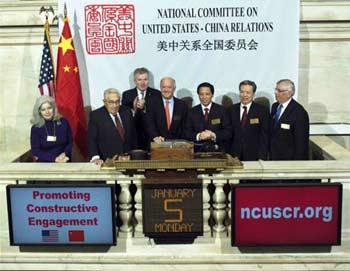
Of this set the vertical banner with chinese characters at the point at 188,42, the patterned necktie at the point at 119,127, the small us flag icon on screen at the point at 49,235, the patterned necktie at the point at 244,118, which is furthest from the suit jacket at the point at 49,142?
the patterned necktie at the point at 244,118

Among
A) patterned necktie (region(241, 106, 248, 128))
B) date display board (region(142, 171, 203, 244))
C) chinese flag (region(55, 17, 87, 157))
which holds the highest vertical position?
chinese flag (region(55, 17, 87, 157))

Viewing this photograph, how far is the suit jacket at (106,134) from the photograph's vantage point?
614 cm

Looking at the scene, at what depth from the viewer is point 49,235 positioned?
18.2 feet

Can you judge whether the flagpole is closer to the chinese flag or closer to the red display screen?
the chinese flag

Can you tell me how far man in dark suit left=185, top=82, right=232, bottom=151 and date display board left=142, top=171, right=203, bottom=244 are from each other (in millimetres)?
991

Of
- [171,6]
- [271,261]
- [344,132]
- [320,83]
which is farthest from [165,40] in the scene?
[271,261]

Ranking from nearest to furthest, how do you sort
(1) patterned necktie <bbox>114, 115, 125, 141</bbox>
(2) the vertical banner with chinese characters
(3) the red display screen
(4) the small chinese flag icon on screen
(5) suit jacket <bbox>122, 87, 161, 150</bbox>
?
1. (3) the red display screen
2. (4) the small chinese flag icon on screen
3. (1) patterned necktie <bbox>114, 115, 125, 141</bbox>
4. (5) suit jacket <bbox>122, 87, 161, 150</bbox>
5. (2) the vertical banner with chinese characters


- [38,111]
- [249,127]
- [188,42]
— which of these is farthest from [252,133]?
[38,111]

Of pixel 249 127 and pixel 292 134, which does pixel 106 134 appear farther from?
pixel 292 134

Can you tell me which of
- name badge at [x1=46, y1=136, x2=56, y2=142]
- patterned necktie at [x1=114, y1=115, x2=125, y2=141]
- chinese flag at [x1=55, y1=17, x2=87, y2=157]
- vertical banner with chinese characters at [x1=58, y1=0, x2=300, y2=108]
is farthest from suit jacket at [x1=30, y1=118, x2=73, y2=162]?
vertical banner with chinese characters at [x1=58, y1=0, x2=300, y2=108]

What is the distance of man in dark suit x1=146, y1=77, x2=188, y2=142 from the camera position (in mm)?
6750

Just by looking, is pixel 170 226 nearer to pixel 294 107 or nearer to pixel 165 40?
pixel 294 107

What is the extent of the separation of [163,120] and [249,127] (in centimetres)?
106

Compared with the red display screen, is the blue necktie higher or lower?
higher
